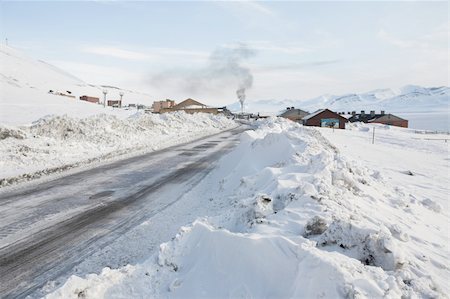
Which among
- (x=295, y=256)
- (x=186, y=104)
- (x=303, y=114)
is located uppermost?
(x=186, y=104)

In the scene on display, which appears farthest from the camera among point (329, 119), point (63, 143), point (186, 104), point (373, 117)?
point (373, 117)

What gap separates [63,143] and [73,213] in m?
10.7

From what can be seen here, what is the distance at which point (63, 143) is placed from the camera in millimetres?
18250

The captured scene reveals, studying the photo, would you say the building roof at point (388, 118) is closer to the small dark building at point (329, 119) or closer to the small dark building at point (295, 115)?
the small dark building at point (295, 115)

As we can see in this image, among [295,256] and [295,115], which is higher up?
[295,115]

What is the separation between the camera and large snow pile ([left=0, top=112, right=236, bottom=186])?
14.2 meters

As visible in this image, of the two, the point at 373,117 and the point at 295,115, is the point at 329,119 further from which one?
the point at 373,117

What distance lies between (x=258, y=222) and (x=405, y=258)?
7.60 ft

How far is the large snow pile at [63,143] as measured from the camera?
14242 millimetres

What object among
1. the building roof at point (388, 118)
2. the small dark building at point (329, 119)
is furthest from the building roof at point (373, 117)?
the small dark building at point (329, 119)

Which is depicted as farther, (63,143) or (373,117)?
(373,117)

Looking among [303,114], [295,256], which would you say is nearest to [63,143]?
[295,256]

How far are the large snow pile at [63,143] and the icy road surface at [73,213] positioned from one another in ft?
6.34

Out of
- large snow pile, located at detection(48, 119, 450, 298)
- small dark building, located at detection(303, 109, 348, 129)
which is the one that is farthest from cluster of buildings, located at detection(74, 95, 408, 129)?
large snow pile, located at detection(48, 119, 450, 298)
